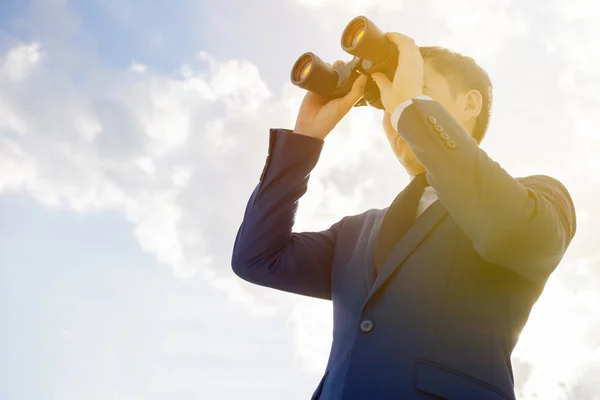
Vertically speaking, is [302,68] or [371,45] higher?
[302,68]

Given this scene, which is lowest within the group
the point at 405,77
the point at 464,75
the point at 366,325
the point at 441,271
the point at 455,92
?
the point at 366,325

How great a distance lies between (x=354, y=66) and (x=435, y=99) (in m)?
0.48

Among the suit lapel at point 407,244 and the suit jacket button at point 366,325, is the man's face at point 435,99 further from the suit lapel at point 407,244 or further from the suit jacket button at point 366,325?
the suit jacket button at point 366,325

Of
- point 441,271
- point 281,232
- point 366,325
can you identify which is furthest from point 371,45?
point 366,325

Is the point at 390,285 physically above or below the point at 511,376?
above

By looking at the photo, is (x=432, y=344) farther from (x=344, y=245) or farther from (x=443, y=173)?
(x=344, y=245)

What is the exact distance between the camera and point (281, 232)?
2.22 metres

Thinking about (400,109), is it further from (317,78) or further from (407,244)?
(317,78)

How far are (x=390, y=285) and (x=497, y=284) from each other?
350mm

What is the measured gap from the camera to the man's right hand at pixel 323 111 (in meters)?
2.38

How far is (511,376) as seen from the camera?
5.47 ft

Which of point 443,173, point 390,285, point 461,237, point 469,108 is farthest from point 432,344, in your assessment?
point 469,108

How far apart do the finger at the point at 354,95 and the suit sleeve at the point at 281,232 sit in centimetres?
27

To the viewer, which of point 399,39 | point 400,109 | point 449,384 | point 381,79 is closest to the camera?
A: point 449,384
